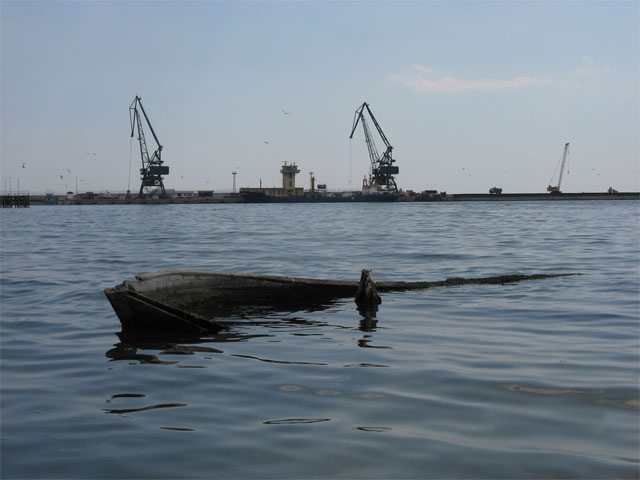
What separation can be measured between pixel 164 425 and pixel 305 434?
1262mm

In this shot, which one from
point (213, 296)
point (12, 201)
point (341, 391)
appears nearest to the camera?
point (341, 391)

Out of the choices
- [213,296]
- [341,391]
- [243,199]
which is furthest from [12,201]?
[341,391]

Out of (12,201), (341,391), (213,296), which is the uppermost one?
(12,201)

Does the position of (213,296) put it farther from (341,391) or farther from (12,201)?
(12,201)

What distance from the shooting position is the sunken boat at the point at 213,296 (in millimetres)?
8711

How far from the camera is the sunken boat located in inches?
343

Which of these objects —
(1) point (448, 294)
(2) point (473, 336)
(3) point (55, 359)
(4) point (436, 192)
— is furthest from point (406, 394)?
(4) point (436, 192)

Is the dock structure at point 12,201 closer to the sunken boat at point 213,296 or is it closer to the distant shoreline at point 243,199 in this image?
the distant shoreline at point 243,199

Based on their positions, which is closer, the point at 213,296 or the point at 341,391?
the point at 341,391

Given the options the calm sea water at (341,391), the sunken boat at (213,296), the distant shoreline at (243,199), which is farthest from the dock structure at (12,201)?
the sunken boat at (213,296)

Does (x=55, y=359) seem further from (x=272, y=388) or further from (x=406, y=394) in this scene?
(x=406, y=394)

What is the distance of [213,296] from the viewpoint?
10.2 metres

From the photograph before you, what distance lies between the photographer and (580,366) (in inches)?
276

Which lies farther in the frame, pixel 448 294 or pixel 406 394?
pixel 448 294
